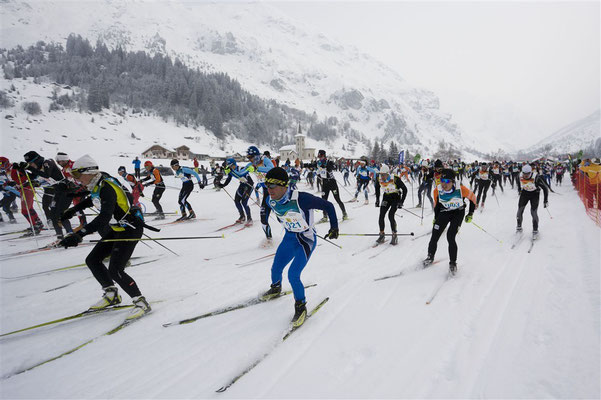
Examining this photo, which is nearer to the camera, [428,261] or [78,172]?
[78,172]

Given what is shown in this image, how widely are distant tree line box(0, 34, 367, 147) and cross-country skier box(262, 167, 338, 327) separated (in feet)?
340

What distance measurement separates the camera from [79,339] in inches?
145

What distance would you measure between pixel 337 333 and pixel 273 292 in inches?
53.8

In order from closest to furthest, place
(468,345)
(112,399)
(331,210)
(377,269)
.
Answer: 1. (112,399)
2. (468,345)
3. (331,210)
4. (377,269)

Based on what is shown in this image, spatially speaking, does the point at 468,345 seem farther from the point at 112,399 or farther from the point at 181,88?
the point at 181,88

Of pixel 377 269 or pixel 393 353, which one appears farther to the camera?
pixel 377 269

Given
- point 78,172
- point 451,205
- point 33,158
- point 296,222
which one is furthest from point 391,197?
point 33,158

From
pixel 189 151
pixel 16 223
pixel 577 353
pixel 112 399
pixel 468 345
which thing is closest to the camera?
pixel 112 399

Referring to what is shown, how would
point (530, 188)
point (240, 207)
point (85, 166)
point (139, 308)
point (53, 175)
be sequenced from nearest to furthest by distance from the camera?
point (85, 166)
point (139, 308)
point (53, 175)
point (530, 188)
point (240, 207)

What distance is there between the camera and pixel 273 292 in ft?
15.0

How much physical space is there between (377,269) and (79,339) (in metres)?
5.16

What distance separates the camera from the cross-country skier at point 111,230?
3926 mm

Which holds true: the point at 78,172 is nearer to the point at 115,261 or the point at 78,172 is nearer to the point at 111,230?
the point at 111,230

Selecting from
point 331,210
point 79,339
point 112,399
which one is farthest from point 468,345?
point 79,339
